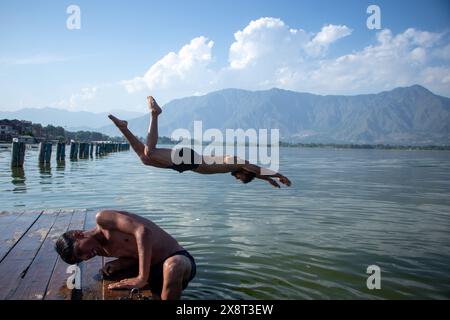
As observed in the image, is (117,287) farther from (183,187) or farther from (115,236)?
(183,187)

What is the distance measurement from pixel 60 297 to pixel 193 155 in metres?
2.26

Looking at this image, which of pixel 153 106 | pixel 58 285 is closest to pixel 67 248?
pixel 58 285

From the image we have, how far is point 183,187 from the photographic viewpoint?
22344mm

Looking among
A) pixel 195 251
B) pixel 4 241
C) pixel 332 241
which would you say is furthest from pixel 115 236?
pixel 332 241

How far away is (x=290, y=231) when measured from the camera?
447 inches

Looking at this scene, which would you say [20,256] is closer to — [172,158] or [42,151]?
[172,158]

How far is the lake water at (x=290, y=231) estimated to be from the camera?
23.1 ft

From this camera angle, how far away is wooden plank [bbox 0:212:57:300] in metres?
4.92

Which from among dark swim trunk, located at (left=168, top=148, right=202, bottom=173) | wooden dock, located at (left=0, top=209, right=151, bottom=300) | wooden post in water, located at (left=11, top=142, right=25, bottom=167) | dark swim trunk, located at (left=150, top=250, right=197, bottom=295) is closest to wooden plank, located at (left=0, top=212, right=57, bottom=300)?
wooden dock, located at (left=0, top=209, right=151, bottom=300)

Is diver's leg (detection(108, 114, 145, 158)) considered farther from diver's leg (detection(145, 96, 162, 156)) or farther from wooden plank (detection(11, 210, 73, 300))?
wooden plank (detection(11, 210, 73, 300))

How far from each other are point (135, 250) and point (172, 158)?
125 cm

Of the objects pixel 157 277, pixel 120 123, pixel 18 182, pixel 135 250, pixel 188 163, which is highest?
pixel 120 123

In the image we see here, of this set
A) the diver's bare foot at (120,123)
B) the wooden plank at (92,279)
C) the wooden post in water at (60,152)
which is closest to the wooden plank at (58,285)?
the wooden plank at (92,279)

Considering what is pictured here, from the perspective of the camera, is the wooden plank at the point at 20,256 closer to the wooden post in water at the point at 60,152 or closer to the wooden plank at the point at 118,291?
the wooden plank at the point at 118,291
